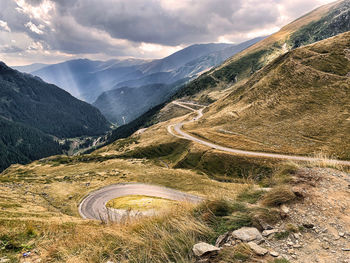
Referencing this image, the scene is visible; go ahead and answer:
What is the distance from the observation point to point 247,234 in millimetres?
4957

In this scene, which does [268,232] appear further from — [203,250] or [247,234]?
[203,250]

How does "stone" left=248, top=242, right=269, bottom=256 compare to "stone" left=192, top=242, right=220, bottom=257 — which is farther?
"stone" left=192, top=242, right=220, bottom=257

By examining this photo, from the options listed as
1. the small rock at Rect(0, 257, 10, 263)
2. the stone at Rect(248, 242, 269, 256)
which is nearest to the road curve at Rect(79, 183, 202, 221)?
the small rock at Rect(0, 257, 10, 263)

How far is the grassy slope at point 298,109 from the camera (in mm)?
61431

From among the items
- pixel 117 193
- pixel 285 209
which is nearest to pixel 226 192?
pixel 285 209

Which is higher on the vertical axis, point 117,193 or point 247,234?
point 247,234

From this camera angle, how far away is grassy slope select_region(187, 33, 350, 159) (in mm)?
61431

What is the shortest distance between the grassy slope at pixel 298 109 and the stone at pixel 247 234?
59165mm

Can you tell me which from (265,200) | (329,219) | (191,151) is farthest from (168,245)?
(191,151)

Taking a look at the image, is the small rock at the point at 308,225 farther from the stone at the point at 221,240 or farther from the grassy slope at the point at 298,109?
the grassy slope at the point at 298,109

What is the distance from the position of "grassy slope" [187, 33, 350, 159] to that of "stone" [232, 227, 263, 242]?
5917 centimetres

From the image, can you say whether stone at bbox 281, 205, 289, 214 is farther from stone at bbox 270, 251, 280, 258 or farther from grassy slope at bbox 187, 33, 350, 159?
grassy slope at bbox 187, 33, 350, 159

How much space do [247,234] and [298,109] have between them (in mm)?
88689

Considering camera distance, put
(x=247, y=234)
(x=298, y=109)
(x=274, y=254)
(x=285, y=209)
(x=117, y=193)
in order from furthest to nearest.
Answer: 1. (x=298, y=109)
2. (x=117, y=193)
3. (x=285, y=209)
4. (x=247, y=234)
5. (x=274, y=254)
